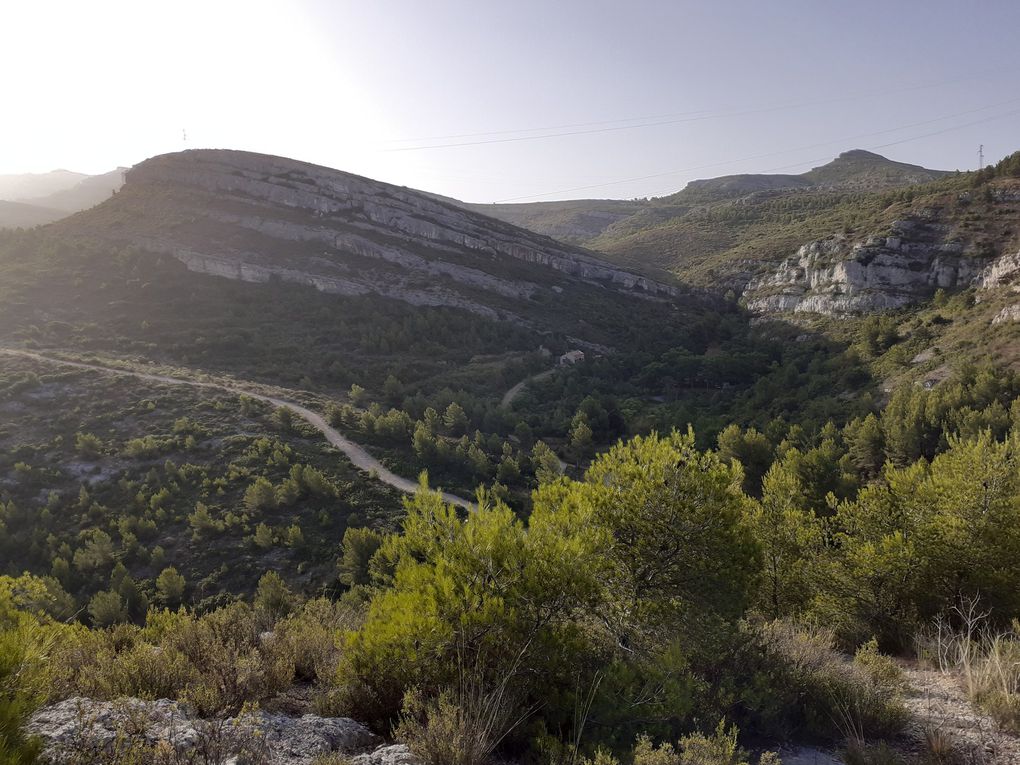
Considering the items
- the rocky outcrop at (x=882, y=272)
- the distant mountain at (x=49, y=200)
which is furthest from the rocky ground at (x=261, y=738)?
the distant mountain at (x=49, y=200)

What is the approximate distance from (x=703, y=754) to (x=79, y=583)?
2385 cm

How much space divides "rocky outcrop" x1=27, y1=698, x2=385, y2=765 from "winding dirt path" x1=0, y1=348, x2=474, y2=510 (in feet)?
69.5

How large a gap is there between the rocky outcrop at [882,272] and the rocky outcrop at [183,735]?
61.3 metres

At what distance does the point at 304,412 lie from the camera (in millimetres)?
33875

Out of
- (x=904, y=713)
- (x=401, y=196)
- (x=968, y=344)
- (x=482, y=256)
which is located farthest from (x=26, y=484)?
(x=401, y=196)

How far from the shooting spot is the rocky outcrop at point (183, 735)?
3.24m

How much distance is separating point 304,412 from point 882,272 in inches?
2343

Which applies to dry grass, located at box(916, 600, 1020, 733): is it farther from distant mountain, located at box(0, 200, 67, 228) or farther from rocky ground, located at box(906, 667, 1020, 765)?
distant mountain, located at box(0, 200, 67, 228)

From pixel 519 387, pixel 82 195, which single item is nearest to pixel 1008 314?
pixel 519 387

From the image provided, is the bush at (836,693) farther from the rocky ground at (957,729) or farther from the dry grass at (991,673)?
the dry grass at (991,673)

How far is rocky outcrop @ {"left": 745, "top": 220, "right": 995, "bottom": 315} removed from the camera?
50581 mm

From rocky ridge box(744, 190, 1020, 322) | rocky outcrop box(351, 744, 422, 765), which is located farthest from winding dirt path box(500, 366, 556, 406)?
rocky outcrop box(351, 744, 422, 765)

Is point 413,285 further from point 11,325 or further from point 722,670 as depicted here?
point 722,670

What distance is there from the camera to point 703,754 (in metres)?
3.58
